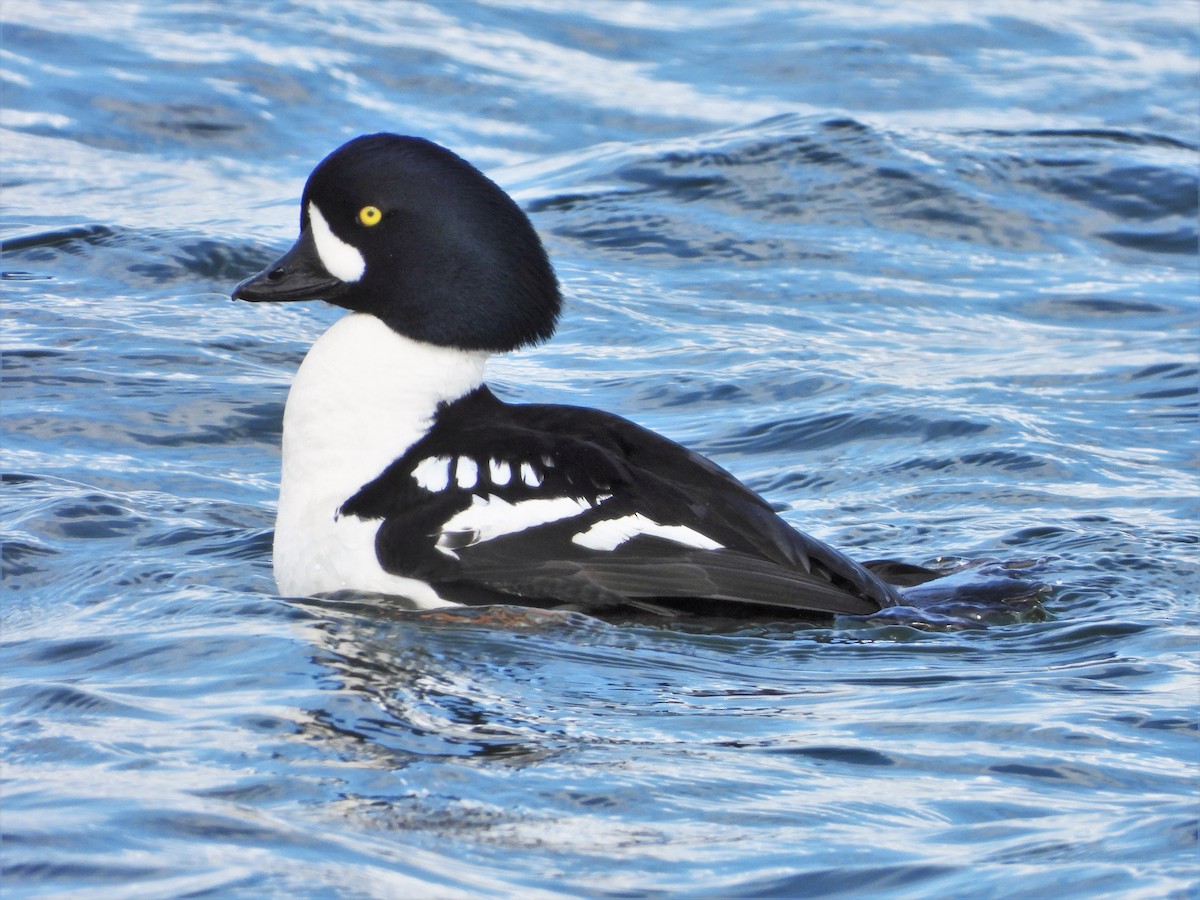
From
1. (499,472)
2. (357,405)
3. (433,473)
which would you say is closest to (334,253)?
(357,405)

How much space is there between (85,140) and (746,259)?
3.92 meters

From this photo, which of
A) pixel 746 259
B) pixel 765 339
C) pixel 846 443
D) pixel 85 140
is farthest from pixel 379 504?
pixel 85 140

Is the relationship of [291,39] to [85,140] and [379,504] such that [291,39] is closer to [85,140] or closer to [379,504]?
[85,140]

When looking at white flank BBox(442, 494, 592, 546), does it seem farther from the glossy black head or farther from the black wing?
the glossy black head

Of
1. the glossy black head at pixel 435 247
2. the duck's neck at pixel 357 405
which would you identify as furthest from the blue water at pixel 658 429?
the glossy black head at pixel 435 247

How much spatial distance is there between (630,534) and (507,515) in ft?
1.08

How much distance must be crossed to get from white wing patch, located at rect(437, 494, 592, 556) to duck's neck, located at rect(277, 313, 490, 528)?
0.36 meters

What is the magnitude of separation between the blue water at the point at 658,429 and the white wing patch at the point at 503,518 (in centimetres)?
25

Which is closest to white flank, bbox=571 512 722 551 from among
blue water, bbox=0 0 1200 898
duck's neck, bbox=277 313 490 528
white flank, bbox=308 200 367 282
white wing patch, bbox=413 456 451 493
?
blue water, bbox=0 0 1200 898

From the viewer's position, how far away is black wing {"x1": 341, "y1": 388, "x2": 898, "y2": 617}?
188 inches

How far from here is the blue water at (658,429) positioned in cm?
362

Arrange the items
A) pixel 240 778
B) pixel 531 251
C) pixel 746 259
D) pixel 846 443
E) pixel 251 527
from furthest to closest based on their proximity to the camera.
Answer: pixel 746 259 < pixel 846 443 < pixel 251 527 < pixel 531 251 < pixel 240 778

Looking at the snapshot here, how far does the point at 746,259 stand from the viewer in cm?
942

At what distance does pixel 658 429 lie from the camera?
7.32 metres
